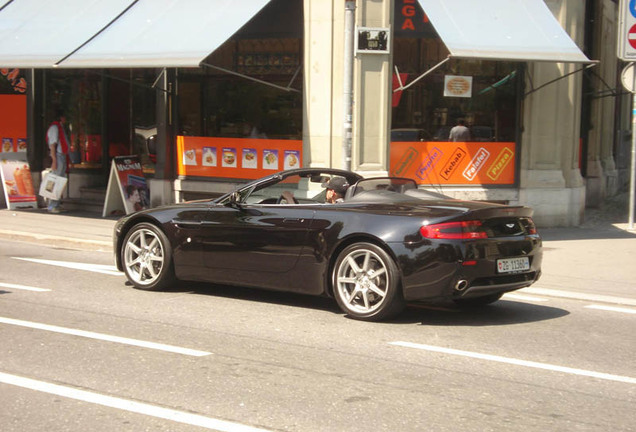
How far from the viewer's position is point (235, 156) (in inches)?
635

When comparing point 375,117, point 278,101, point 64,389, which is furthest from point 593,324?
point 278,101

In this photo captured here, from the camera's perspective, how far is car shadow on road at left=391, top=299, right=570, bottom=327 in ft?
26.6

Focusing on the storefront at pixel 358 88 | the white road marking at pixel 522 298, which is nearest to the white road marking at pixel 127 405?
the white road marking at pixel 522 298

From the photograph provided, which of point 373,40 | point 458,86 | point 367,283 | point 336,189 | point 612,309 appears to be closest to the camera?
point 367,283

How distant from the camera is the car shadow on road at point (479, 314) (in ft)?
26.6

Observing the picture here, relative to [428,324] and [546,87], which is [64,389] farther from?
[546,87]

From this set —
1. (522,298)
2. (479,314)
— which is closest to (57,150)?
(522,298)

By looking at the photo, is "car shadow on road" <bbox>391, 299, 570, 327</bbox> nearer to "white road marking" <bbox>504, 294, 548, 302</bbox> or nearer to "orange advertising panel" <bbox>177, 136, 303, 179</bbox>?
"white road marking" <bbox>504, 294, 548, 302</bbox>

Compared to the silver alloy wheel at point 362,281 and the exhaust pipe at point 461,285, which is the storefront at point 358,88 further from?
the exhaust pipe at point 461,285

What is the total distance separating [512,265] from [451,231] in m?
0.78

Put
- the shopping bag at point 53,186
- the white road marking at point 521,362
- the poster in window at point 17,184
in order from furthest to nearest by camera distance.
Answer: the poster in window at point 17,184, the shopping bag at point 53,186, the white road marking at point 521,362

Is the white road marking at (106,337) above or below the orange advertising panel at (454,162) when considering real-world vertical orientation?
below

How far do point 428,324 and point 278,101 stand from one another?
8.52 m

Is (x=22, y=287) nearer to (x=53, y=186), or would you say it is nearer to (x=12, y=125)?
(x=53, y=186)
